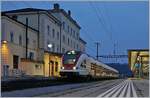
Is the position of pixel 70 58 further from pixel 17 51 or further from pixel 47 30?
pixel 47 30

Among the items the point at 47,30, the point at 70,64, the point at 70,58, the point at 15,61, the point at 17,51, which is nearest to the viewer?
the point at 70,64

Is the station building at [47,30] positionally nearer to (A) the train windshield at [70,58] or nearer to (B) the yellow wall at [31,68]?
(B) the yellow wall at [31,68]

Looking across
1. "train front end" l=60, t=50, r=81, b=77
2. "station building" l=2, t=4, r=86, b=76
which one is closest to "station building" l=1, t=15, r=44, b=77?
"station building" l=2, t=4, r=86, b=76

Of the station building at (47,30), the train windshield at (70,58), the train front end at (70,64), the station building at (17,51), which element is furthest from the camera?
the station building at (47,30)

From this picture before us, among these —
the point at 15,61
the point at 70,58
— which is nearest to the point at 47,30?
the point at 15,61

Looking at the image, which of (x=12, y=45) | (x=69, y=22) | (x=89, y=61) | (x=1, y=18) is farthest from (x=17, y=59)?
(x=69, y=22)

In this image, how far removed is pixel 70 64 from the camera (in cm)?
3769

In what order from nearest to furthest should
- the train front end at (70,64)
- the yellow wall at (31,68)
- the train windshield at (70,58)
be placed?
the train front end at (70,64) < the train windshield at (70,58) < the yellow wall at (31,68)

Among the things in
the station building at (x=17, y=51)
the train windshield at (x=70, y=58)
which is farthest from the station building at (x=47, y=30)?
the train windshield at (x=70, y=58)

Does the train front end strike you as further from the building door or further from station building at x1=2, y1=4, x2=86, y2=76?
station building at x1=2, y1=4, x2=86, y2=76

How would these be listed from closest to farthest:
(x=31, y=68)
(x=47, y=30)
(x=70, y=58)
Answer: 1. (x=70, y=58)
2. (x=31, y=68)
3. (x=47, y=30)

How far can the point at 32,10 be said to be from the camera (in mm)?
63188

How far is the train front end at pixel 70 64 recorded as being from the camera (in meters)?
37.3

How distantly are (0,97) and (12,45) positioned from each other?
107 feet
